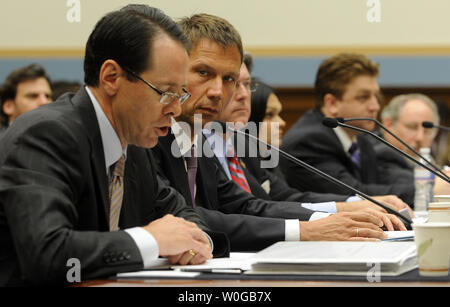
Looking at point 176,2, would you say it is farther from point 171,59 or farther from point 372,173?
point 171,59

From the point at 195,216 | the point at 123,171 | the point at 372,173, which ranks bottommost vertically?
the point at 372,173

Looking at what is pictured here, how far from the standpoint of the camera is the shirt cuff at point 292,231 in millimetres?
1919

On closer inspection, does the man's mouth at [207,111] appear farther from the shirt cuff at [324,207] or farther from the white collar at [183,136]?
the shirt cuff at [324,207]

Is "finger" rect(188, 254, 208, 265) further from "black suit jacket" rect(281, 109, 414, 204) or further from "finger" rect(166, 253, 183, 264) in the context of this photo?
"black suit jacket" rect(281, 109, 414, 204)

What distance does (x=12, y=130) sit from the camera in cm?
145

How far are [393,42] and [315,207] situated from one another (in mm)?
3693

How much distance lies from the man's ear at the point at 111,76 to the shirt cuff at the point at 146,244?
1.34ft

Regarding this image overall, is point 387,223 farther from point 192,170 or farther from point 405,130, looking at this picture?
point 405,130

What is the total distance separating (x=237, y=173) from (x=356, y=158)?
4.93ft

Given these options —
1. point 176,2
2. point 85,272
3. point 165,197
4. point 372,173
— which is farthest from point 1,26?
point 85,272

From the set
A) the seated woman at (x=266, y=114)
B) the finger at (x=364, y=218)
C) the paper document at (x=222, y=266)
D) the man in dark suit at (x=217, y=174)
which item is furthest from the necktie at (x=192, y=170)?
the seated woman at (x=266, y=114)

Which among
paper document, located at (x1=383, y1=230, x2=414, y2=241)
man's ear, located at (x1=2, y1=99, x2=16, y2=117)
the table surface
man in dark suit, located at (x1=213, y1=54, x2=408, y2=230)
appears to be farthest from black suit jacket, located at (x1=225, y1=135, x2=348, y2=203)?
man's ear, located at (x1=2, y1=99, x2=16, y2=117)

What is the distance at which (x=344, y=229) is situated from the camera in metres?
1.89

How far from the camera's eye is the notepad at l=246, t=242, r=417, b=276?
1301 millimetres
